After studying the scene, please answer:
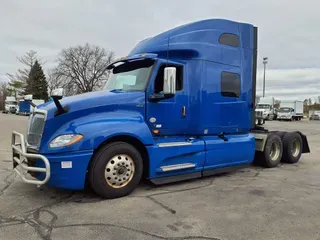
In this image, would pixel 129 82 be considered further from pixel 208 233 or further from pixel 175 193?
pixel 208 233

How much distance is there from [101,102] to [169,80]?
1244mm

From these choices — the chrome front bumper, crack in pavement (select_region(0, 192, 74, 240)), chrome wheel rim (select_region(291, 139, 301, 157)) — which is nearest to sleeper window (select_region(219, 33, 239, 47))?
chrome wheel rim (select_region(291, 139, 301, 157))

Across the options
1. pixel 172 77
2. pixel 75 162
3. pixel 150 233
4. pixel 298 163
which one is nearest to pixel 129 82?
pixel 172 77

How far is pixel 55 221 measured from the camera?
13.5 feet

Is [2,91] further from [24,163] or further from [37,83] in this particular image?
[24,163]

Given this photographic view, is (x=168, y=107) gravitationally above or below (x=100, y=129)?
above

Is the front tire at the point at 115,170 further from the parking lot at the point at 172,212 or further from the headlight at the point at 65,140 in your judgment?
the headlight at the point at 65,140

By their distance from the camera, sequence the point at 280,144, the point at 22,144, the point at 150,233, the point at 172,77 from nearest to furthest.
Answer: the point at 150,233, the point at 22,144, the point at 172,77, the point at 280,144

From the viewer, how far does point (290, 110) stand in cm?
4434

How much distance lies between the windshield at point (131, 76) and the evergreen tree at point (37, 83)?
198 ft

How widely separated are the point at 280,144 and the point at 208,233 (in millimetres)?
5622

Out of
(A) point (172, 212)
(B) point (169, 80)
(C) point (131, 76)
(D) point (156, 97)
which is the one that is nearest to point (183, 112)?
(D) point (156, 97)

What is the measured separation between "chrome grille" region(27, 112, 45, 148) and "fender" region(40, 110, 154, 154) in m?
0.26

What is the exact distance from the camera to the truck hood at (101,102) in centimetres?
497
